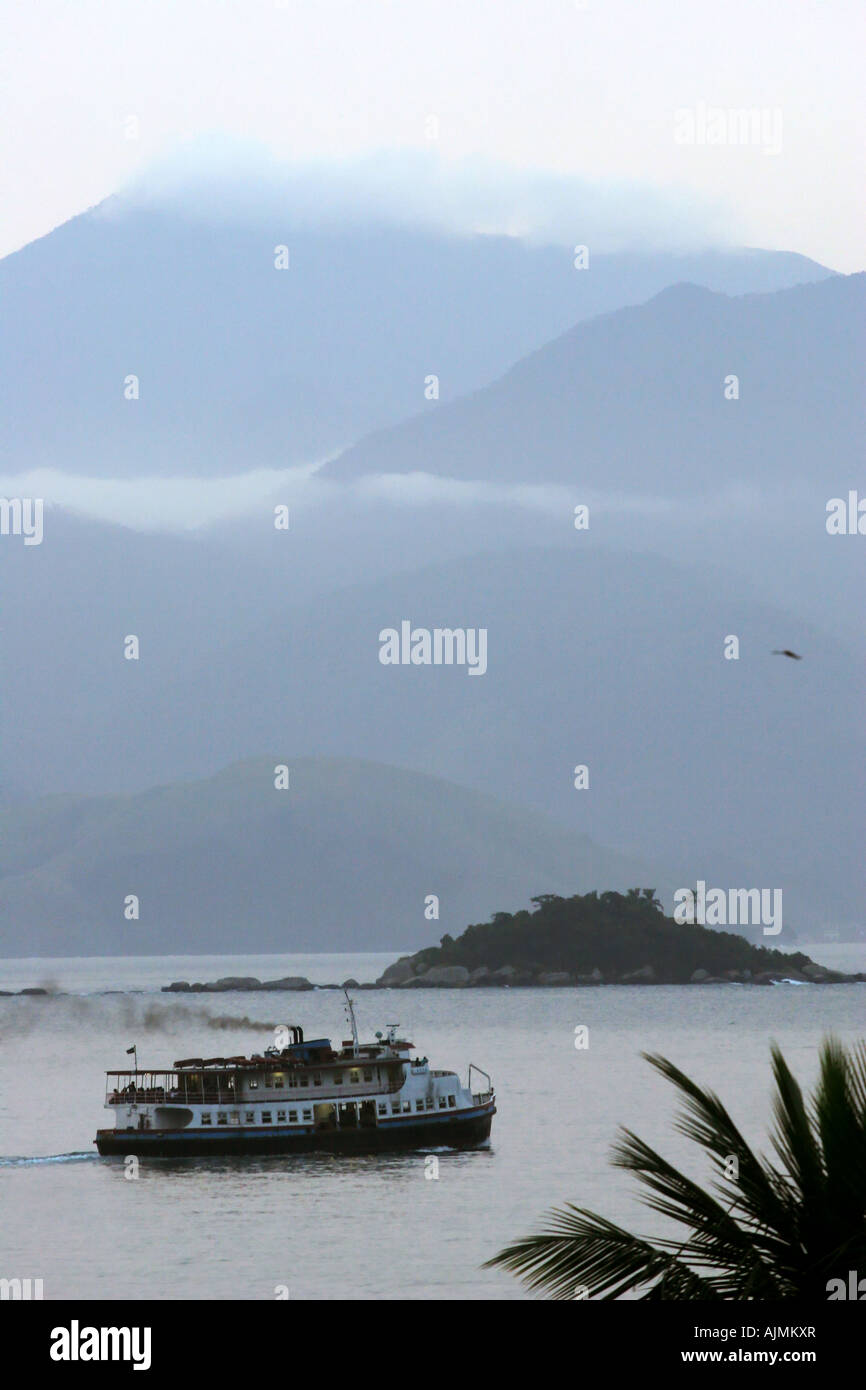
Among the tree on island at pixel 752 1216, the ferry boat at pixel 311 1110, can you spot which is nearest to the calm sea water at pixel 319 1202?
the ferry boat at pixel 311 1110

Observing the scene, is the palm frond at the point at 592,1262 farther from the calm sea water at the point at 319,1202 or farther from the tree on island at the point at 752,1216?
the calm sea water at the point at 319,1202

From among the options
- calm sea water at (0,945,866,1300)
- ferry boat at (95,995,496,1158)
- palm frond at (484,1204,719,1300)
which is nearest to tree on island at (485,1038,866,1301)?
palm frond at (484,1204,719,1300)

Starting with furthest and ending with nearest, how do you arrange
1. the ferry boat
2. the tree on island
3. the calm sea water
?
the ferry boat → the calm sea water → the tree on island

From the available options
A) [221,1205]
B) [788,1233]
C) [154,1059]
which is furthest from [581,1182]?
[154,1059]

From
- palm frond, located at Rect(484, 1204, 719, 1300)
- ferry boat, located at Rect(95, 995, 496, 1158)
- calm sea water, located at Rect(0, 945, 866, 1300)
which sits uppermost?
palm frond, located at Rect(484, 1204, 719, 1300)

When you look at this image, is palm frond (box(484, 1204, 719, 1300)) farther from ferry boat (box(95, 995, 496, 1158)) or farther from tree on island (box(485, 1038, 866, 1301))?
ferry boat (box(95, 995, 496, 1158))

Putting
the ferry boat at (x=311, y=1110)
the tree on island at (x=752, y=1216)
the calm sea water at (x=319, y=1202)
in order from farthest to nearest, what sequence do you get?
the ferry boat at (x=311, y=1110) < the calm sea water at (x=319, y=1202) < the tree on island at (x=752, y=1216)
